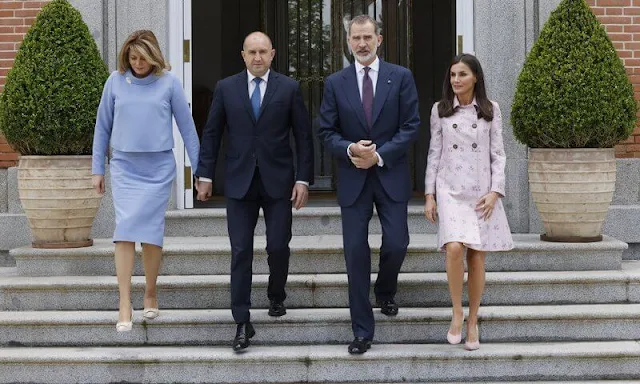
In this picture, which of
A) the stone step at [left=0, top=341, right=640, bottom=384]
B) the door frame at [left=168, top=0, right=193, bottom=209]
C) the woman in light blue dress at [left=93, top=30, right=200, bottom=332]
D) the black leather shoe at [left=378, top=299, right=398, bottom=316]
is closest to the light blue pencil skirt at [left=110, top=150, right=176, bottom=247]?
the woman in light blue dress at [left=93, top=30, right=200, bottom=332]

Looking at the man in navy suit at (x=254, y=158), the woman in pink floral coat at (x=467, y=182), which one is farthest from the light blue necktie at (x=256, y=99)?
the woman in pink floral coat at (x=467, y=182)

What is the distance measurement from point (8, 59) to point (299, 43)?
4.11 m

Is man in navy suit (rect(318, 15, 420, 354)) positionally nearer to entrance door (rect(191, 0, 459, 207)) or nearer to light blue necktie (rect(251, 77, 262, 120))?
light blue necktie (rect(251, 77, 262, 120))

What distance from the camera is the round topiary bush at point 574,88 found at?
238 inches

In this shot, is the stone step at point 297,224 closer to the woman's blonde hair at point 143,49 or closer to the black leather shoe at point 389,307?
the black leather shoe at point 389,307

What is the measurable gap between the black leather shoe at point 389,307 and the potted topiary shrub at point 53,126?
7.57 ft

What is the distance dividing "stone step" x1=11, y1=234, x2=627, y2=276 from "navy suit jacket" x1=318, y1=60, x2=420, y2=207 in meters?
0.97

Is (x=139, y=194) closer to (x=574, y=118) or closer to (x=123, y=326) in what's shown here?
(x=123, y=326)

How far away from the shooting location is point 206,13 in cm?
1084

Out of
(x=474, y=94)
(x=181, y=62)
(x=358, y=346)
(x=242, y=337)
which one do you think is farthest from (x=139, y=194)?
(x=181, y=62)

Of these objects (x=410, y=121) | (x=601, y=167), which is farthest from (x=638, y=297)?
(x=410, y=121)

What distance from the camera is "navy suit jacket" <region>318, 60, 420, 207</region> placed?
16.1 feet

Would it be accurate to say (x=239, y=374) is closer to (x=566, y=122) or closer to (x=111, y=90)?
(x=111, y=90)

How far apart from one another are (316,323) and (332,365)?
1.19 feet
